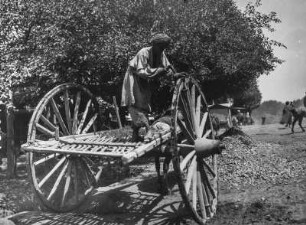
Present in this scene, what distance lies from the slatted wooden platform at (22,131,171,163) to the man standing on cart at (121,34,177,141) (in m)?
0.39

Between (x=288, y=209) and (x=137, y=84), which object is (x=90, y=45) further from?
(x=288, y=209)

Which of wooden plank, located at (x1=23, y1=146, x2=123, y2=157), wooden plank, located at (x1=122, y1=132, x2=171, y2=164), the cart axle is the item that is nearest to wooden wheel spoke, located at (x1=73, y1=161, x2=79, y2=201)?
wooden plank, located at (x1=23, y1=146, x2=123, y2=157)

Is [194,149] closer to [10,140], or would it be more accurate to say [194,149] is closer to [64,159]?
[64,159]

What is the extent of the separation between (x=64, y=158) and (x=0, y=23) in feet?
12.1

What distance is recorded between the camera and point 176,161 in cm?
444

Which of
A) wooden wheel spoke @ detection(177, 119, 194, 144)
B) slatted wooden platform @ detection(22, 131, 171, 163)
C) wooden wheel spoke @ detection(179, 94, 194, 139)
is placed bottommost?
slatted wooden platform @ detection(22, 131, 171, 163)

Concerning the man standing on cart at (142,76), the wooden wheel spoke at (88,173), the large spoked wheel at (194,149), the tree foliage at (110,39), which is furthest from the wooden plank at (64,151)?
the tree foliage at (110,39)

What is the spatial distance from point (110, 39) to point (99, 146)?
4.44 m

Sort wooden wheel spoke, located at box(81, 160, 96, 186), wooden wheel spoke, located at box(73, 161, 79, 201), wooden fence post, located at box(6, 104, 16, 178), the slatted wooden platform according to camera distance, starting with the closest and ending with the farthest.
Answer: the slatted wooden platform < wooden wheel spoke, located at box(73, 161, 79, 201) < wooden wheel spoke, located at box(81, 160, 96, 186) < wooden fence post, located at box(6, 104, 16, 178)

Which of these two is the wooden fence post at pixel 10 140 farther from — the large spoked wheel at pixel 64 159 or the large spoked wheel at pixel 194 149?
the large spoked wheel at pixel 194 149

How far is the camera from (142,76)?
4941 millimetres

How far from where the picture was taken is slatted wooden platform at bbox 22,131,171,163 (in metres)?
4.20

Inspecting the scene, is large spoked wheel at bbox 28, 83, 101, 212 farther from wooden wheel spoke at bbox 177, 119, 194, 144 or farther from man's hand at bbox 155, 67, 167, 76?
wooden wheel spoke at bbox 177, 119, 194, 144

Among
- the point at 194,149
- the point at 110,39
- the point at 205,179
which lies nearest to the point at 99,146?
the point at 194,149
